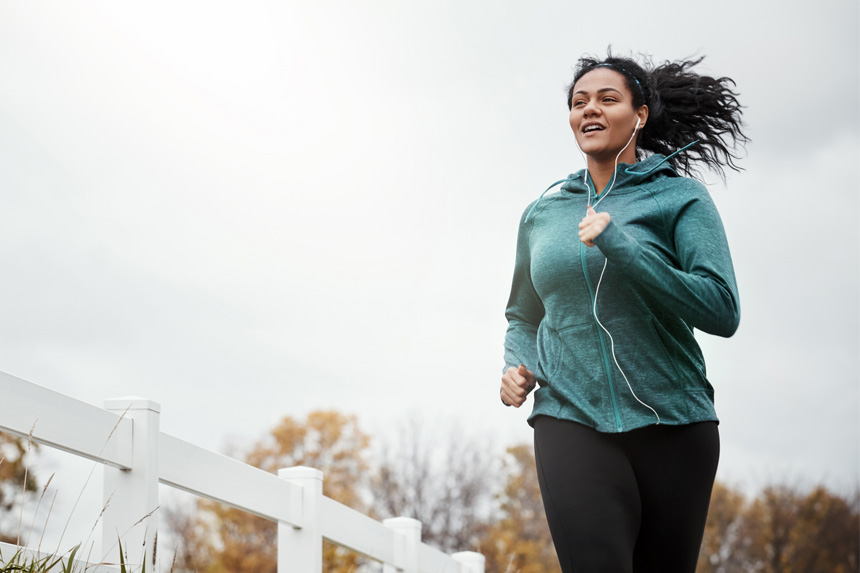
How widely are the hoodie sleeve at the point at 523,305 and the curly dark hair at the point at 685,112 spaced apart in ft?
1.38

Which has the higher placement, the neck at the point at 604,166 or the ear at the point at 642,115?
the ear at the point at 642,115

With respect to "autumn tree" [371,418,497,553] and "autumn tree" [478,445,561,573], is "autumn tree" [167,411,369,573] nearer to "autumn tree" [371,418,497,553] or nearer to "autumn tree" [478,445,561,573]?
"autumn tree" [371,418,497,553]

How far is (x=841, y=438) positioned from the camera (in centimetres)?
3825

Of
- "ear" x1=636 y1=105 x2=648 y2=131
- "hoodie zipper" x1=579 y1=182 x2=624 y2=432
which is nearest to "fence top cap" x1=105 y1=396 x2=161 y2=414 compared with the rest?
"hoodie zipper" x1=579 y1=182 x2=624 y2=432

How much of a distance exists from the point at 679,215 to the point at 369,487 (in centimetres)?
2313

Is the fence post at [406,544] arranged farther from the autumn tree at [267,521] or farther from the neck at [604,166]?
the autumn tree at [267,521]

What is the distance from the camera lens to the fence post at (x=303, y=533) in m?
3.70

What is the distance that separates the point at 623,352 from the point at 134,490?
4.40 feet

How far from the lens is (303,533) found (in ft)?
12.2

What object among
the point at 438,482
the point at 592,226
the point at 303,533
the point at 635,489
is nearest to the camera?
the point at 592,226

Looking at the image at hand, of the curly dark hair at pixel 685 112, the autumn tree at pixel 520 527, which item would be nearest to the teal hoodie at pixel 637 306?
the curly dark hair at pixel 685 112

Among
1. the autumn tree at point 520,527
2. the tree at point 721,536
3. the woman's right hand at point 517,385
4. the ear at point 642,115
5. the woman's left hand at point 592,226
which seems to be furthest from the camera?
the tree at point 721,536

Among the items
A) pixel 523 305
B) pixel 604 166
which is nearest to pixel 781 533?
pixel 523 305

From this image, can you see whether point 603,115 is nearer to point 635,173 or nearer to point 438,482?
point 635,173
